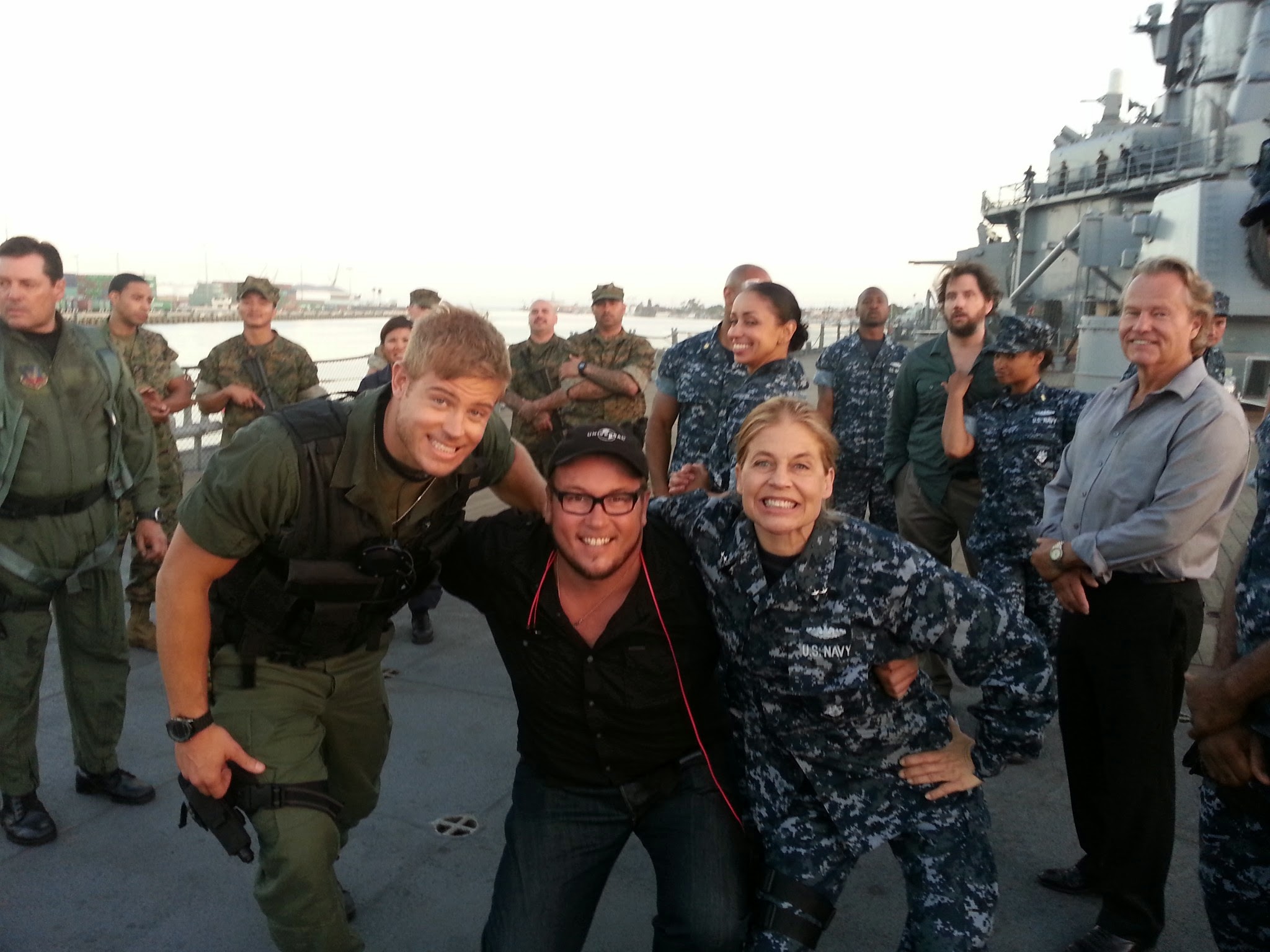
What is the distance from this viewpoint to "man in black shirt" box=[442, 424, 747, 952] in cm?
228

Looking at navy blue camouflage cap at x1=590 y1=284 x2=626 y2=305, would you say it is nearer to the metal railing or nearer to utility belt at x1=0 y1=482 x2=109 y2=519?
the metal railing

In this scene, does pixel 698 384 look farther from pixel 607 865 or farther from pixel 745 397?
pixel 607 865

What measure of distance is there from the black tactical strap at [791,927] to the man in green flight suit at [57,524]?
2428 millimetres

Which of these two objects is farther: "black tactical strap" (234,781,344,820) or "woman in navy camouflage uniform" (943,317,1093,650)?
"woman in navy camouflage uniform" (943,317,1093,650)

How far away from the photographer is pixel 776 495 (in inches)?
88.4

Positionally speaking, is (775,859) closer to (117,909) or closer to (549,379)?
(117,909)

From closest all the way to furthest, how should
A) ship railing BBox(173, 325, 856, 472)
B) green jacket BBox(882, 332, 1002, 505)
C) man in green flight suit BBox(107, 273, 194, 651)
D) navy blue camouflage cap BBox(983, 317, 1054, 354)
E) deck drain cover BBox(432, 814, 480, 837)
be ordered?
deck drain cover BBox(432, 814, 480, 837), navy blue camouflage cap BBox(983, 317, 1054, 354), green jacket BBox(882, 332, 1002, 505), man in green flight suit BBox(107, 273, 194, 651), ship railing BBox(173, 325, 856, 472)

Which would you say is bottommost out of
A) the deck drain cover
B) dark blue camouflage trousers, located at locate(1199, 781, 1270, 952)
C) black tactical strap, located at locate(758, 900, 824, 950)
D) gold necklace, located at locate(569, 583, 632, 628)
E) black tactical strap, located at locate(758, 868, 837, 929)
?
the deck drain cover

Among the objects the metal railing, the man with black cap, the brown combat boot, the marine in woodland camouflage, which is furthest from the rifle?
the metal railing

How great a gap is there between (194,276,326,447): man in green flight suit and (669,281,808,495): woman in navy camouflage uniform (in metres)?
2.91

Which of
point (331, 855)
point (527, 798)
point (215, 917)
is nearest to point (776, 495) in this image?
point (527, 798)

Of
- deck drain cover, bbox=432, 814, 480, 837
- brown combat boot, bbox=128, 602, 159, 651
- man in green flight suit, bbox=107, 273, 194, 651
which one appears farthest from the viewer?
man in green flight suit, bbox=107, 273, 194, 651

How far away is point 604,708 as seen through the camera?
2.35 meters

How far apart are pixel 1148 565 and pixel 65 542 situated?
3440mm
